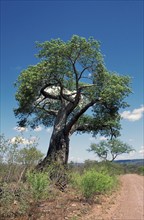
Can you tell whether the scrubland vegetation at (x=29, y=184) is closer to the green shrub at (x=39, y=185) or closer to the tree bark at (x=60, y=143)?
the green shrub at (x=39, y=185)

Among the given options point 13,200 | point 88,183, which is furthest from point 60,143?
point 13,200

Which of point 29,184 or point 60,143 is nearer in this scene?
point 29,184

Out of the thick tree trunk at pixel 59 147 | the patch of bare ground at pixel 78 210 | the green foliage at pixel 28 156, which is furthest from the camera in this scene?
the thick tree trunk at pixel 59 147

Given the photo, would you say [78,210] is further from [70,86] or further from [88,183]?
[70,86]

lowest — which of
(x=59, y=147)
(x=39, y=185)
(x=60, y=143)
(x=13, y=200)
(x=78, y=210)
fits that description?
(x=78, y=210)

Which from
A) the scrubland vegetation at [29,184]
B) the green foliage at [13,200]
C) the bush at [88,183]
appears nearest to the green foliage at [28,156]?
the scrubland vegetation at [29,184]

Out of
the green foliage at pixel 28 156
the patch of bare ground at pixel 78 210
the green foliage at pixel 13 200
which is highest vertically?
the green foliage at pixel 28 156

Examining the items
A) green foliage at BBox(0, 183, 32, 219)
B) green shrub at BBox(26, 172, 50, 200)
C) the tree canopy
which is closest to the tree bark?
the tree canopy

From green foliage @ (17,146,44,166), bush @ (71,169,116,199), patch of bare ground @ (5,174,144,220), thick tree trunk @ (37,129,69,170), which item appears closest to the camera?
patch of bare ground @ (5,174,144,220)

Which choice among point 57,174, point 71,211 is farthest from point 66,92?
point 71,211

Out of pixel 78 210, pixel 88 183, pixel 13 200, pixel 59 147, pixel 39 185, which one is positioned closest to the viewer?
pixel 13 200

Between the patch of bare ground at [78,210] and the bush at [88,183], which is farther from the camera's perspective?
the bush at [88,183]

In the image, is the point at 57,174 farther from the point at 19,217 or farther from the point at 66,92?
the point at 66,92

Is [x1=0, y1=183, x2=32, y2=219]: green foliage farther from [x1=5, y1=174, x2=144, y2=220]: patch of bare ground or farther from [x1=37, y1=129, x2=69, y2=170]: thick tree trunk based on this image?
[x1=37, y1=129, x2=69, y2=170]: thick tree trunk
